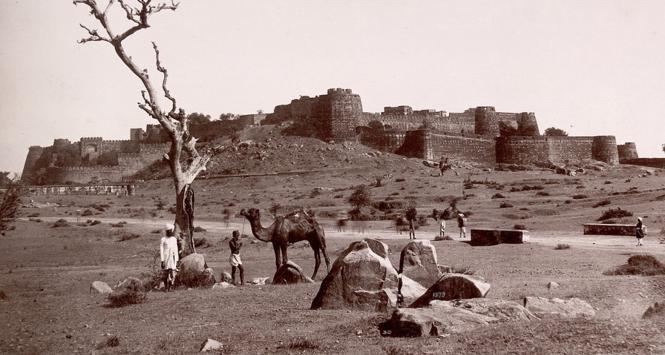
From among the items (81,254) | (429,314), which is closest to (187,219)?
(81,254)

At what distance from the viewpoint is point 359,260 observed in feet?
38.5

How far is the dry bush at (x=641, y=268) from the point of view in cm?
1473

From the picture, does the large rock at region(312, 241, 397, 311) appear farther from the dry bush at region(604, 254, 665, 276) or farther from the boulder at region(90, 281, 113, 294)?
the boulder at region(90, 281, 113, 294)

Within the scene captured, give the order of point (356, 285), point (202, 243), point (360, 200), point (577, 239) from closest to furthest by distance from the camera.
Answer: point (356, 285), point (577, 239), point (202, 243), point (360, 200)

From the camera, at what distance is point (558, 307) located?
10.1 meters

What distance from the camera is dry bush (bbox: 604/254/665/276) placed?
14.7 meters

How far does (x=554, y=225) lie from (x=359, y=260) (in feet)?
72.8

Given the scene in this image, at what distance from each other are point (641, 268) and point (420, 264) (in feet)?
15.1

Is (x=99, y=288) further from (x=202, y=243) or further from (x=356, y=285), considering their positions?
(x=202, y=243)

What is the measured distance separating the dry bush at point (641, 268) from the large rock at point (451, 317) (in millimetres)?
6027

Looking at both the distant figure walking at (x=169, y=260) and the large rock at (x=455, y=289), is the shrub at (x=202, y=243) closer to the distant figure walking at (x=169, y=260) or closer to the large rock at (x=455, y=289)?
the distant figure walking at (x=169, y=260)

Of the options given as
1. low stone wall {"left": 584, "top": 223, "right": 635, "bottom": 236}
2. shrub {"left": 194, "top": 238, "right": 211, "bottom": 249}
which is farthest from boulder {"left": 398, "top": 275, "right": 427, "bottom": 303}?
shrub {"left": 194, "top": 238, "right": 211, "bottom": 249}

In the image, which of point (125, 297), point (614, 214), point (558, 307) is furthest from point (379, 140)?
point (558, 307)

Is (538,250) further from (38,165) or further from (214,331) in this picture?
(38,165)
